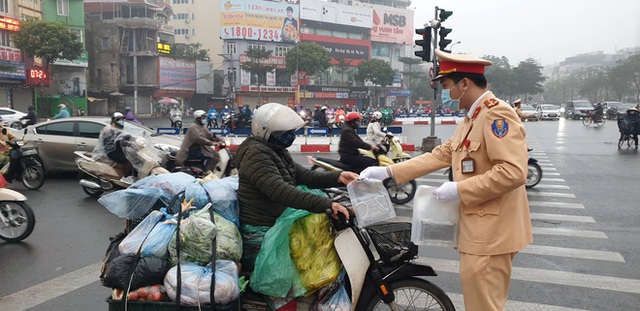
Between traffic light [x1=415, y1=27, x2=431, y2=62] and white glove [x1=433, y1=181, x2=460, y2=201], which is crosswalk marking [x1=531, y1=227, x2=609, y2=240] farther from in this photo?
traffic light [x1=415, y1=27, x2=431, y2=62]

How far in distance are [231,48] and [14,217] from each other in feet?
206

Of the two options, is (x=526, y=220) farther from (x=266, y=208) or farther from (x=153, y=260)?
(x=153, y=260)

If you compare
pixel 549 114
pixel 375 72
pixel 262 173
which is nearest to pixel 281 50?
pixel 375 72

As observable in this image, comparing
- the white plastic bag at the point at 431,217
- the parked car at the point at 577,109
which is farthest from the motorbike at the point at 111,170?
the parked car at the point at 577,109

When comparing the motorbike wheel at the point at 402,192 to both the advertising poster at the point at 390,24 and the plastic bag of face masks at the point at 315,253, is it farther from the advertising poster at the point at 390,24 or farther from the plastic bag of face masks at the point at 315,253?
the advertising poster at the point at 390,24

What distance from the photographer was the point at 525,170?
90.4 inches

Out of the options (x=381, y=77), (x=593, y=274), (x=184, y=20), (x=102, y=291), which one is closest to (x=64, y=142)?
(x=102, y=291)

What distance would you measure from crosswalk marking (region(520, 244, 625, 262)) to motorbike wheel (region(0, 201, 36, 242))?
227 inches

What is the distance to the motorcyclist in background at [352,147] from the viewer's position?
26.1 feet

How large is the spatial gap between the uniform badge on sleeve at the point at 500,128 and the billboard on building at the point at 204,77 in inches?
2347

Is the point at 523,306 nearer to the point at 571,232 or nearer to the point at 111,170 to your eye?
the point at 571,232

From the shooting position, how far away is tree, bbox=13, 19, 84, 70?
33281 millimetres

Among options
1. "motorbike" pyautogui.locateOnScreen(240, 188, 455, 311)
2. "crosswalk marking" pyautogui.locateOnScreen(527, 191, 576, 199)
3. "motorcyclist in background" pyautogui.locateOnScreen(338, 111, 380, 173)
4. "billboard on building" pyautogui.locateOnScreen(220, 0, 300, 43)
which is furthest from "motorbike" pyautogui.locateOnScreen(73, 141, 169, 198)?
"billboard on building" pyautogui.locateOnScreen(220, 0, 300, 43)

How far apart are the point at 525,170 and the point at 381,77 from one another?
66.6 m
